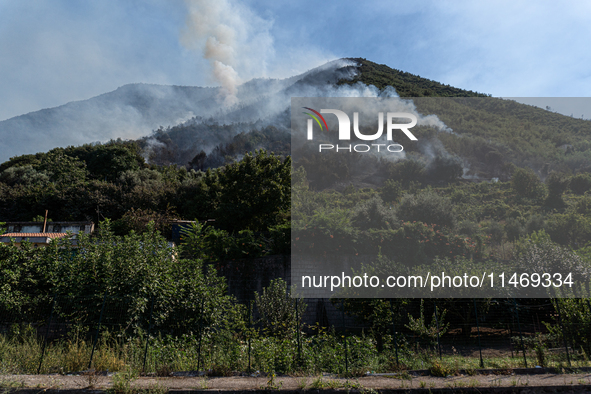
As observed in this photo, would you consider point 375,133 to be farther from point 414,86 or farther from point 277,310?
point 414,86

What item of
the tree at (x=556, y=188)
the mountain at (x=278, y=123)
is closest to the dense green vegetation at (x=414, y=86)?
the mountain at (x=278, y=123)

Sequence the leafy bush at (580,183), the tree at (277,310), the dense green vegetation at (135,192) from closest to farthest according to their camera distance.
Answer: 1. the tree at (277,310)
2. the leafy bush at (580,183)
3. the dense green vegetation at (135,192)

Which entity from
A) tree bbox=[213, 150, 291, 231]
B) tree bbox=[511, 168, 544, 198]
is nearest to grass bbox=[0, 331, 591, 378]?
tree bbox=[511, 168, 544, 198]

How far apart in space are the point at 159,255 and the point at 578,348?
8.08 meters

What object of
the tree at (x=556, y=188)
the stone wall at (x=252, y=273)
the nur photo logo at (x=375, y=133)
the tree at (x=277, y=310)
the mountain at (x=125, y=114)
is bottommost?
the tree at (x=277, y=310)

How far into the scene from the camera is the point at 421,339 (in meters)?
6.45

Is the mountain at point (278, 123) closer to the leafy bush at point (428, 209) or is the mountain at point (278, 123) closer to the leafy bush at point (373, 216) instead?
the leafy bush at point (428, 209)

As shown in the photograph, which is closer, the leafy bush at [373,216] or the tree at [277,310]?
the tree at [277,310]

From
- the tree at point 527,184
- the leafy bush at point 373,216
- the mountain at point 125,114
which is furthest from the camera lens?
the mountain at point 125,114

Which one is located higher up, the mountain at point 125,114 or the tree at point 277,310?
the mountain at point 125,114

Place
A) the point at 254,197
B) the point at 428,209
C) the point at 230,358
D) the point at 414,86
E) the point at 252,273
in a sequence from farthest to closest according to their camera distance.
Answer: the point at 414,86 < the point at 254,197 < the point at 428,209 < the point at 252,273 < the point at 230,358

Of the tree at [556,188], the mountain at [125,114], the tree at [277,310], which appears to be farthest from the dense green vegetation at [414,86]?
the mountain at [125,114]

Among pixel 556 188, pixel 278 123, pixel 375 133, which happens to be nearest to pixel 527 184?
pixel 556 188

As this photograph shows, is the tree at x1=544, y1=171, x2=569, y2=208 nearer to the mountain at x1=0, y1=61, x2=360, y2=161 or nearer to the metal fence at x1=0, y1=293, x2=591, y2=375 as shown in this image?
the metal fence at x1=0, y1=293, x2=591, y2=375
